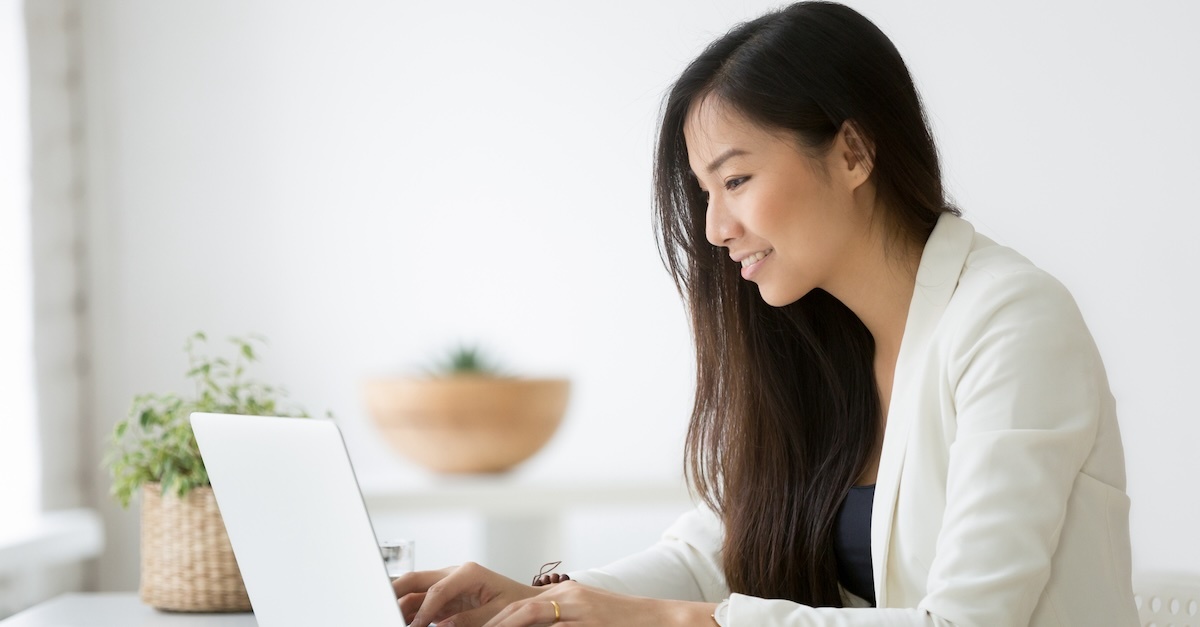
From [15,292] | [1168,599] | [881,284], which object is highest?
[881,284]

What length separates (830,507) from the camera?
1.42 m

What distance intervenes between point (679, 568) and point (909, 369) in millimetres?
425

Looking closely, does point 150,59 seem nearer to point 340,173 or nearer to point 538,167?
point 340,173

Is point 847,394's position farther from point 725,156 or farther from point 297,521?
point 297,521

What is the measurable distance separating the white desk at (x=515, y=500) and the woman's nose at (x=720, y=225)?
2.59ft

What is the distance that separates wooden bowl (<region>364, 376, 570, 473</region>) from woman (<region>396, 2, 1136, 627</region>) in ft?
1.79

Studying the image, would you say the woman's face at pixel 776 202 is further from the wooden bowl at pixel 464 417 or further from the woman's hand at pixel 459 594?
the wooden bowl at pixel 464 417

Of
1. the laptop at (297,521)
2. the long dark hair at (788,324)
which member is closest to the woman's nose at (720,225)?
the long dark hair at (788,324)

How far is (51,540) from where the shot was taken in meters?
2.20

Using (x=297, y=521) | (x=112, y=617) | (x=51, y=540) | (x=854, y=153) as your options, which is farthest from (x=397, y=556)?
(x=51, y=540)

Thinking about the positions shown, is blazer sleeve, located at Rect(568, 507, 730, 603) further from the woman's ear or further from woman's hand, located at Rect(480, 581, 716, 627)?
the woman's ear

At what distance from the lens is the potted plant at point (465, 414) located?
2031 millimetres

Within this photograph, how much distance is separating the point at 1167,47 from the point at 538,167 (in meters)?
1.26

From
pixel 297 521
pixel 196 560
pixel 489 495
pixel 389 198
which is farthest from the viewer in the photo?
pixel 389 198
